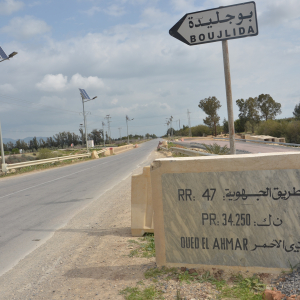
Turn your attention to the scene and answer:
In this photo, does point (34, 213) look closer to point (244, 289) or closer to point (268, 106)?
point (244, 289)

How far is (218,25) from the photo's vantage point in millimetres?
4039

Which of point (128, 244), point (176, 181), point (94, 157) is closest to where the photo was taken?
point (176, 181)

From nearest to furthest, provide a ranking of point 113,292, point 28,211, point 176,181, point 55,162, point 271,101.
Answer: point 113,292
point 176,181
point 28,211
point 55,162
point 271,101

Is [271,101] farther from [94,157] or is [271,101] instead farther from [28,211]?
[28,211]

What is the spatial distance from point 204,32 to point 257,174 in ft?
6.55

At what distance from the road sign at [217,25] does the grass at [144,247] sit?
3088 millimetres

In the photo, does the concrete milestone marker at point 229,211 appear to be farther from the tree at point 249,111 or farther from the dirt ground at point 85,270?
the tree at point 249,111

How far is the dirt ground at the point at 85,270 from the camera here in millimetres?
3531

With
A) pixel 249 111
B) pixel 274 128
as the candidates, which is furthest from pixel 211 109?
pixel 274 128

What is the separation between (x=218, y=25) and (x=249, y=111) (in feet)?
254

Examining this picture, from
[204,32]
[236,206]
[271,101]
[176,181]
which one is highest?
[271,101]

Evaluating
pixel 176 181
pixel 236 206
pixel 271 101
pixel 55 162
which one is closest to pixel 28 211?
pixel 176 181

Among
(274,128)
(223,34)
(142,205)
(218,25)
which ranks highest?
(218,25)

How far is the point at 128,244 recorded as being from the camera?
522 cm
